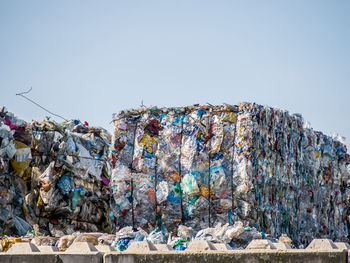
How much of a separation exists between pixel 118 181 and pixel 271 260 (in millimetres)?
4644

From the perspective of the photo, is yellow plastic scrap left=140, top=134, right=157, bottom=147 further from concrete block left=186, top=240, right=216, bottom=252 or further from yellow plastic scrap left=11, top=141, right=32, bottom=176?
concrete block left=186, top=240, right=216, bottom=252

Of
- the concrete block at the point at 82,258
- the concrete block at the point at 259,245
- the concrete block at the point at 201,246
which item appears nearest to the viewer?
the concrete block at the point at 201,246

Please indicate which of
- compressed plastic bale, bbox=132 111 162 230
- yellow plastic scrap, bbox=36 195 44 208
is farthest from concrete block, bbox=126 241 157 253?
yellow plastic scrap, bbox=36 195 44 208

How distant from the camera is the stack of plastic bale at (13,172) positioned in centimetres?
847

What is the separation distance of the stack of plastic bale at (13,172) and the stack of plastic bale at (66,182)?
0.16 metres

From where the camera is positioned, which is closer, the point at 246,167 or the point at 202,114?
the point at 246,167

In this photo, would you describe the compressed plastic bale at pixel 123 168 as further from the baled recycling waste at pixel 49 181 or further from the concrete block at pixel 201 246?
the concrete block at pixel 201 246

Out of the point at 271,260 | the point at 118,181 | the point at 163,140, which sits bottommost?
the point at 271,260

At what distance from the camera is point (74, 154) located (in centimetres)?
947

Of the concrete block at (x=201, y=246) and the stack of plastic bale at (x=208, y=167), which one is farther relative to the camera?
the stack of plastic bale at (x=208, y=167)

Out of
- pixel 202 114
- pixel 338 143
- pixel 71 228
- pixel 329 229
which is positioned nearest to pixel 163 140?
pixel 202 114

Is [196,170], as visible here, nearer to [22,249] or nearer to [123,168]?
[123,168]

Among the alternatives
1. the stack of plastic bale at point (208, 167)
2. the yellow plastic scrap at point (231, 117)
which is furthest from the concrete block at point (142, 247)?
the yellow plastic scrap at point (231, 117)

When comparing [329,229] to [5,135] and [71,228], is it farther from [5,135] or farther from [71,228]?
[5,135]
